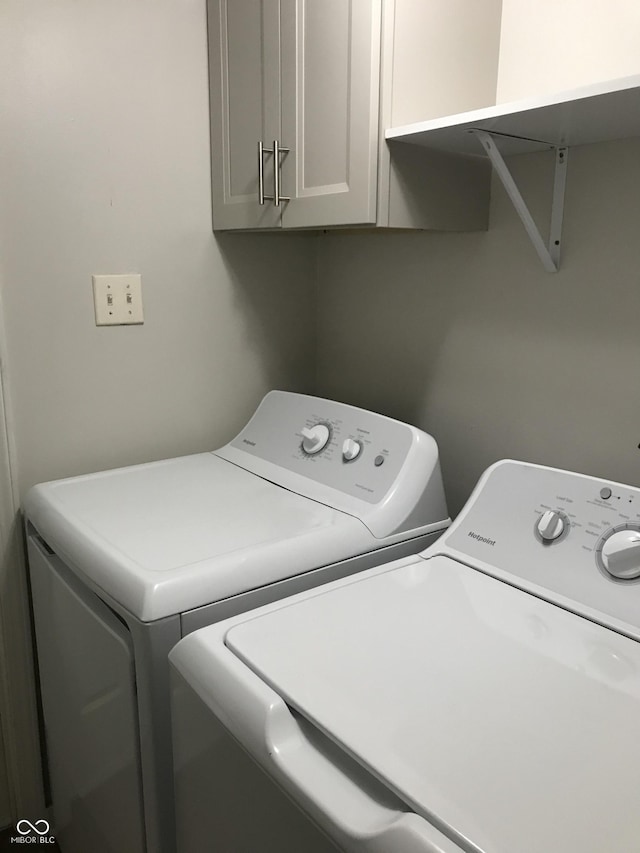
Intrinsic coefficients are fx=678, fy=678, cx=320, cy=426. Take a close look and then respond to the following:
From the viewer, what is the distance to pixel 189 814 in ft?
3.30

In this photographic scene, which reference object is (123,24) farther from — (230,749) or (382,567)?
(230,749)

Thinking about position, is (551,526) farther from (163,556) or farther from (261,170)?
(261,170)

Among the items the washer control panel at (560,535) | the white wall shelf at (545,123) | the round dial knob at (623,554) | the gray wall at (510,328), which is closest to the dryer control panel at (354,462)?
the washer control panel at (560,535)

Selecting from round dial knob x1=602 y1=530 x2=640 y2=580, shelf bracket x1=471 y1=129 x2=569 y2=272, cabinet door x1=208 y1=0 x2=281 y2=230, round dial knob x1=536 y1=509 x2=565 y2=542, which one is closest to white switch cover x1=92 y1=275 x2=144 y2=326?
cabinet door x1=208 y1=0 x2=281 y2=230

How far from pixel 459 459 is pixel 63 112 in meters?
1.17

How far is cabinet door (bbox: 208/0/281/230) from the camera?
1.44 m

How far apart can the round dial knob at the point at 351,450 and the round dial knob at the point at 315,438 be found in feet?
0.25

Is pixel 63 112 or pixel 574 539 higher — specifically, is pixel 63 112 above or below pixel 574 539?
above

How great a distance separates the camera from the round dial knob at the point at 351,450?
144 cm

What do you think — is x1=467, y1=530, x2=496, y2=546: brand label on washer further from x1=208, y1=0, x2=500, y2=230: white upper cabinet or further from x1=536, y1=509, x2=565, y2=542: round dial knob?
x1=208, y1=0, x2=500, y2=230: white upper cabinet

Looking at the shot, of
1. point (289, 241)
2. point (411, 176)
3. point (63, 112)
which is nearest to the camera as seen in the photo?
point (411, 176)

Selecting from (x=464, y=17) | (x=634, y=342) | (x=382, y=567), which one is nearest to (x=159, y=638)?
(x=382, y=567)

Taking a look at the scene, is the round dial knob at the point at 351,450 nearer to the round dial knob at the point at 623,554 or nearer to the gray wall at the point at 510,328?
the gray wall at the point at 510,328

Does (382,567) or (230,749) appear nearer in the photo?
(230,749)
